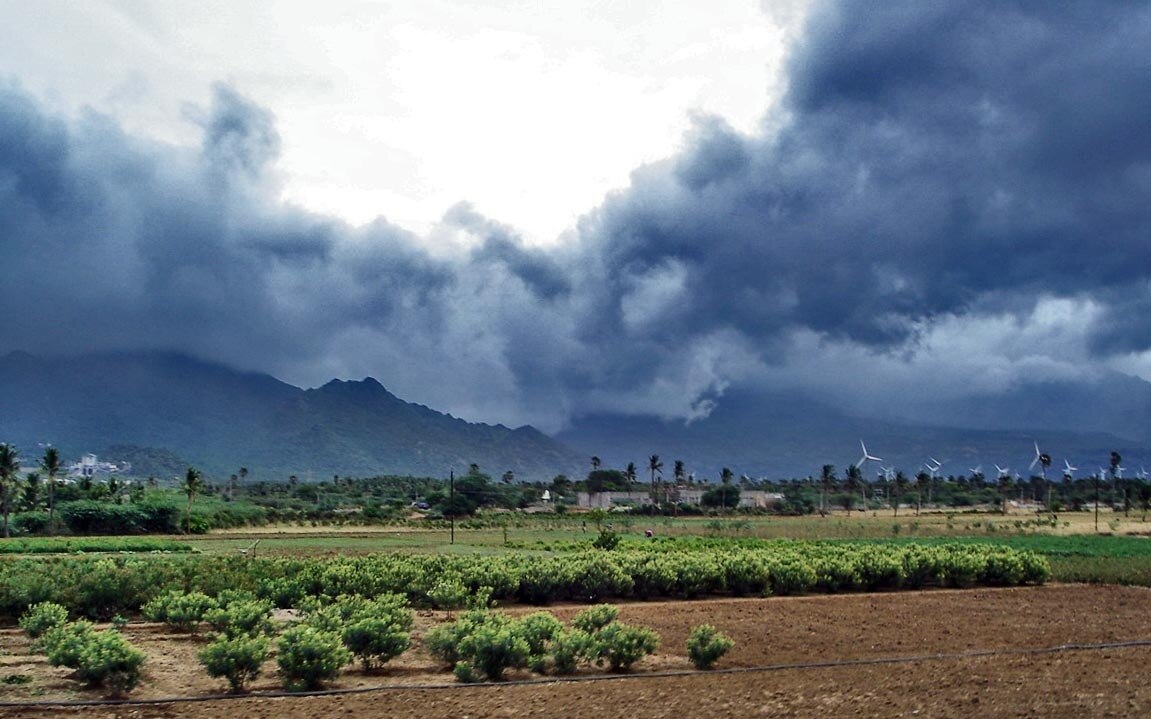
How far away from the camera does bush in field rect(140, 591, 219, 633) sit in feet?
64.7

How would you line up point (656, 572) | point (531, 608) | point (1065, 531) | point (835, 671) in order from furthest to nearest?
point (1065, 531) → point (656, 572) → point (531, 608) → point (835, 671)

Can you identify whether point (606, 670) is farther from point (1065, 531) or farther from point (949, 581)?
point (1065, 531)

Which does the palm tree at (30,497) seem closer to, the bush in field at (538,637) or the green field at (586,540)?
the green field at (586,540)

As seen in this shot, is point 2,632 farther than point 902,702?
Yes

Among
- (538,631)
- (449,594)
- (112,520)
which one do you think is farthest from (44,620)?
(112,520)

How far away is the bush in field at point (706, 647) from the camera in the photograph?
1664cm

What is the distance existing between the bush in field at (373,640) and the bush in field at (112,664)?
3170mm

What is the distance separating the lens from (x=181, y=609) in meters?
19.8

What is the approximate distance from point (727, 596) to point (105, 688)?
66.7ft

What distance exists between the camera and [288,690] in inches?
563

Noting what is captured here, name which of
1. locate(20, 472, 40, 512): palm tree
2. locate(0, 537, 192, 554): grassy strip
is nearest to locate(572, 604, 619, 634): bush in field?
locate(0, 537, 192, 554): grassy strip

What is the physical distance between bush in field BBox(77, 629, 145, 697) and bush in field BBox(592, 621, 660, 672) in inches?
281

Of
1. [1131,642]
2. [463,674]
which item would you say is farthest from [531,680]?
[1131,642]

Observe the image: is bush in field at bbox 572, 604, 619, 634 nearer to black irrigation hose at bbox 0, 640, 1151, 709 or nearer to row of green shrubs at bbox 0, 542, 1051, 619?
black irrigation hose at bbox 0, 640, 1151, 709
